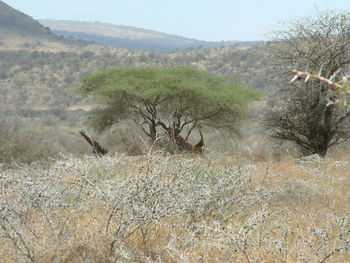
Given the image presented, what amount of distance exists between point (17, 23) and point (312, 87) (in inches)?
2497

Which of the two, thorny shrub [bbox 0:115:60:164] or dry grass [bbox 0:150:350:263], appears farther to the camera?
thorny shrub [bbox 0:115:60:164]

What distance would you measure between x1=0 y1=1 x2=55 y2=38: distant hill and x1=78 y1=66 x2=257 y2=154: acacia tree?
173ft

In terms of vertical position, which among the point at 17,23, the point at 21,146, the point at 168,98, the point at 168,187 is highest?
the point at 168,187

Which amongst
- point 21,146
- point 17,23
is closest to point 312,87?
point 21,146

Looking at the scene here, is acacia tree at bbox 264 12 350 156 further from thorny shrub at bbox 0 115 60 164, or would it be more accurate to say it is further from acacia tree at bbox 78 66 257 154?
thorny shrub at bbox 0 115 60 164

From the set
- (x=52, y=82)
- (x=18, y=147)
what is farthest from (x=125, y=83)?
(x=52, y=82)

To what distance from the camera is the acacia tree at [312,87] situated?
11781mm

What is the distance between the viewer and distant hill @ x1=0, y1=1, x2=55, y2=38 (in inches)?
2559

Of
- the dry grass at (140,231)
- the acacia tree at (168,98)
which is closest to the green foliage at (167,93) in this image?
the acacia tree at (168,98)

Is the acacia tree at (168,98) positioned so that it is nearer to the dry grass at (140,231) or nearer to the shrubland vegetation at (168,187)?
the shrubland vegetation at (168,187)

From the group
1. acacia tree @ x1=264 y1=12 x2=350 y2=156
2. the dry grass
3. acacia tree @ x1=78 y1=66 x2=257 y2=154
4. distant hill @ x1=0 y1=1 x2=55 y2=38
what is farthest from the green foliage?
distant hill @ x1=0 y1=1 x2=55 y2=38

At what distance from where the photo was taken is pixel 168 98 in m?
15.8

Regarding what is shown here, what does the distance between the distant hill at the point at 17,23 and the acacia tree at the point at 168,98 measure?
52592 mm

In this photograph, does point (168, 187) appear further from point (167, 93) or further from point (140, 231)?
point (167, 93)
